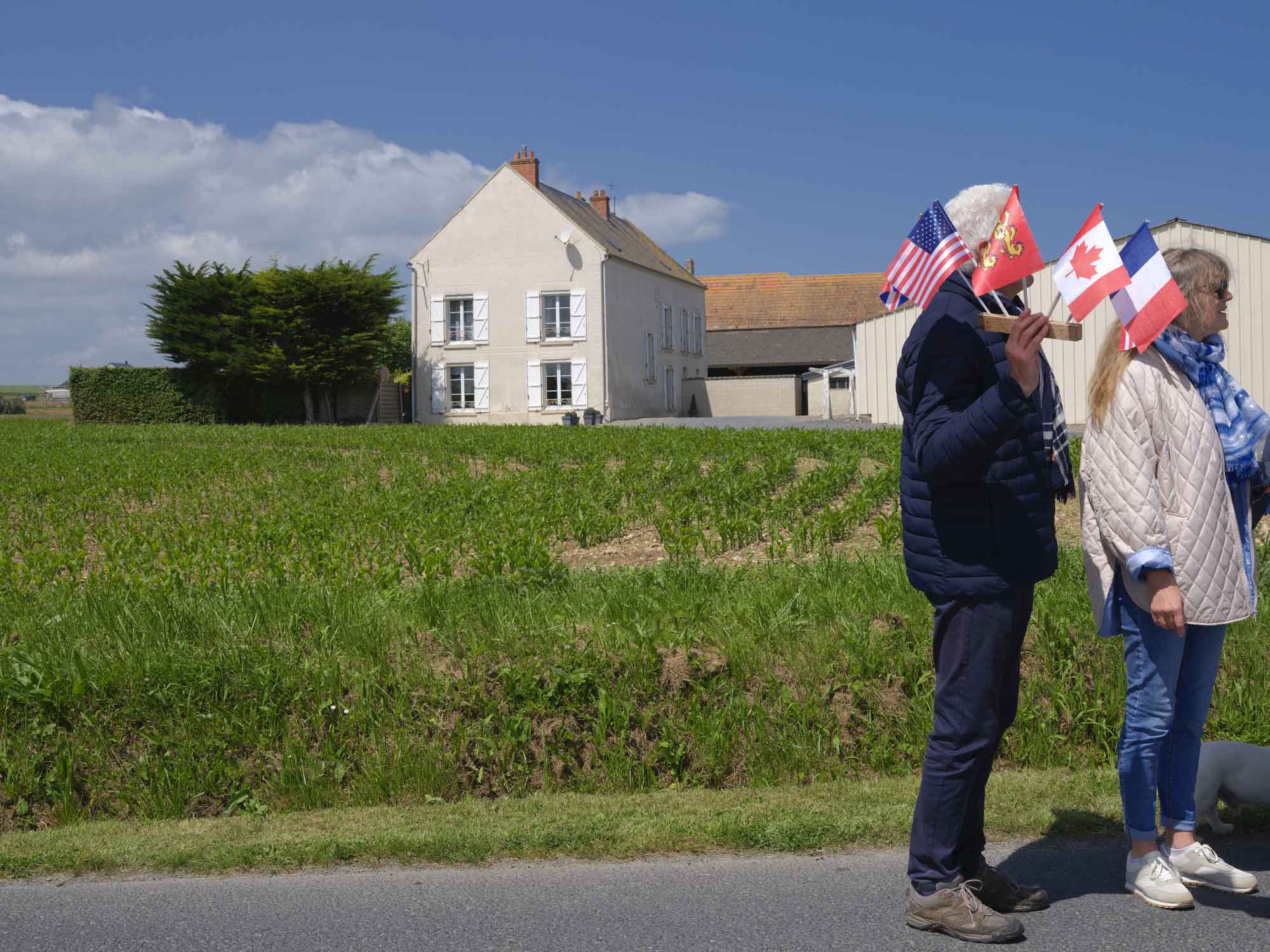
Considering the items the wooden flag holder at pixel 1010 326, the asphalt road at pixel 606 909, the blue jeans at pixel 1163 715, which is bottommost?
the asphalt road at pixel 606 909

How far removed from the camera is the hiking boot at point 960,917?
362 centimetres

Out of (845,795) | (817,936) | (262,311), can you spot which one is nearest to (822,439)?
(845,795)

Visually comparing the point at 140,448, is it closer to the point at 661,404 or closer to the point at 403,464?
the point at 403,464

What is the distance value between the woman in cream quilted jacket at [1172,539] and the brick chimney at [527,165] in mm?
46251

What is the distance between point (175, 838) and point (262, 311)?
4305 centimetres

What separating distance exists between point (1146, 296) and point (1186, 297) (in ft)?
1.12

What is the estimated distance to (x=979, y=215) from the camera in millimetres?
3662

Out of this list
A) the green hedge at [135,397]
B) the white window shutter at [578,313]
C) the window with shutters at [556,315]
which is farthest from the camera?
the window with shutters at [556,315]

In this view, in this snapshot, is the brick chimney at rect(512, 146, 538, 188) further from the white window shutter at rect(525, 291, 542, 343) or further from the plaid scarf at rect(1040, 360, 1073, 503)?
the plaid scarf at rect(1040, 360, 1073, 503)

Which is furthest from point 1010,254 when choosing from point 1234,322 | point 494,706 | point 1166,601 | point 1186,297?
point 1234,322

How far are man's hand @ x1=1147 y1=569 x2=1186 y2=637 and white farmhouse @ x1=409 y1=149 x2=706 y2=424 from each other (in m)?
43.7

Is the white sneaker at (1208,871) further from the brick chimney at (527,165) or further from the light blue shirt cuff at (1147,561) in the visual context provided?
the brick chimney at (527,165)

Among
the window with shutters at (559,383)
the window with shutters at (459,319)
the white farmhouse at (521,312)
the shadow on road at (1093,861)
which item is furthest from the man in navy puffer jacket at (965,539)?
the window with shutters at (459,319)

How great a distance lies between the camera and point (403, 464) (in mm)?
19891
